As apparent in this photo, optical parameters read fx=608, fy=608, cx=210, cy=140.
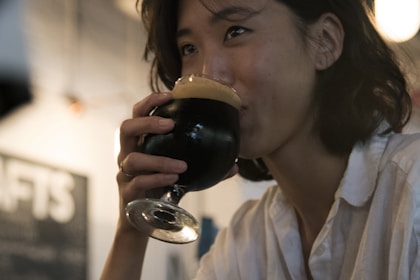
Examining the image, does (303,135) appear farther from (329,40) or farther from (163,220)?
(163,220)

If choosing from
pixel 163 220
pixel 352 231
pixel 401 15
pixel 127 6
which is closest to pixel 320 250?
pixel 352 231

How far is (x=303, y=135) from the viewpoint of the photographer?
117 cm

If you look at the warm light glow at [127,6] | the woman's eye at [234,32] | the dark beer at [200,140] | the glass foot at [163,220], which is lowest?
the warm light glow at [127,6]

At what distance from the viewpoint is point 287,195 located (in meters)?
1.26

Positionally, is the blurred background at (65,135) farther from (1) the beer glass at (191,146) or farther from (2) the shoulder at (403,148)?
(1) the beer glass at (191,146)

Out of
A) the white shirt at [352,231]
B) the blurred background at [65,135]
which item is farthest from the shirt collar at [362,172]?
the blurred background at [65,135]

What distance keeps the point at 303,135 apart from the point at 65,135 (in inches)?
74.0

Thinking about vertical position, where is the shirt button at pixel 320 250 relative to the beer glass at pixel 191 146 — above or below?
below

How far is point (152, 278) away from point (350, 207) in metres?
2.30

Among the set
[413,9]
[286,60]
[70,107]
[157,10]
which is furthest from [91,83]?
[286,60]

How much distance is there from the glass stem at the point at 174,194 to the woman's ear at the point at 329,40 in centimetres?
41

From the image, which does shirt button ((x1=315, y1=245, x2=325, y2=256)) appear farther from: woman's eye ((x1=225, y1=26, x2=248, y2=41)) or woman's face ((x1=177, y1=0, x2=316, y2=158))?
woman's eye ((x1=225, y1=26, x2=248, y2=41))

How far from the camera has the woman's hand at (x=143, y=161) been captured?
2.93 feet

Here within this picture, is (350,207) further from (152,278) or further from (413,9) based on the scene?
(152,278)
